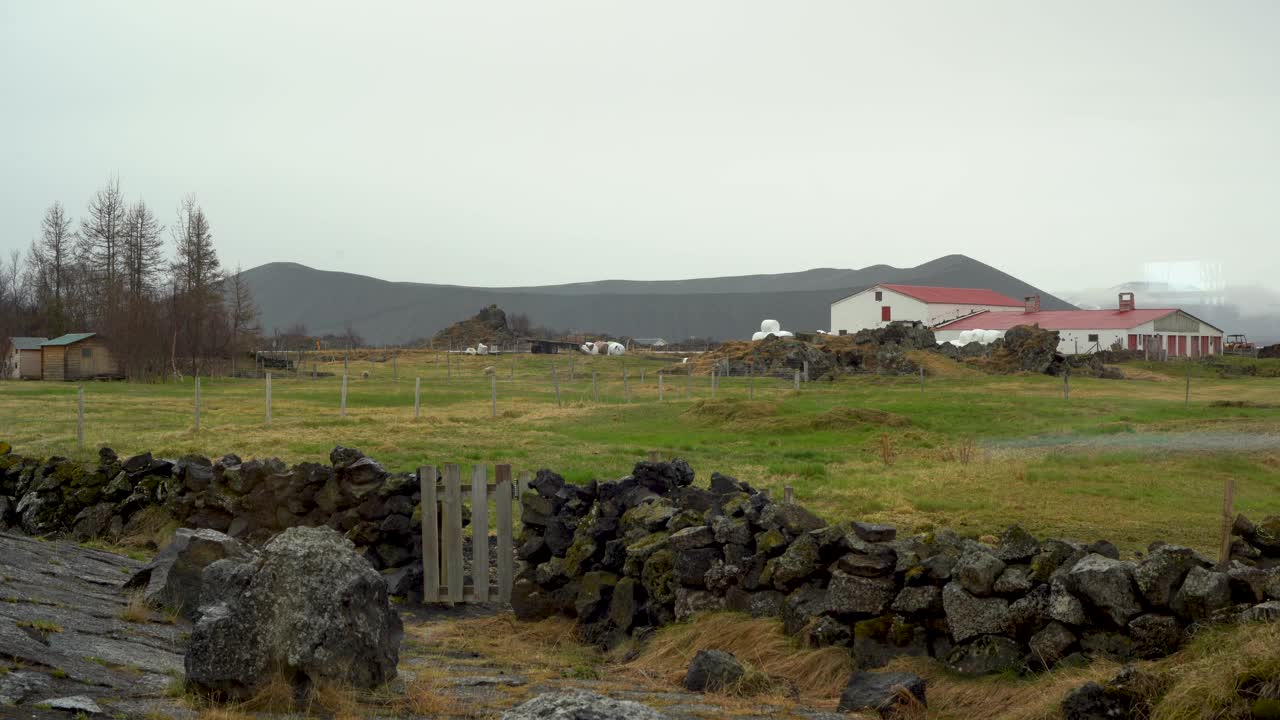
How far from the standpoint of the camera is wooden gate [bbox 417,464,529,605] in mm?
12688

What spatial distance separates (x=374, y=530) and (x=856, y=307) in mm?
115744

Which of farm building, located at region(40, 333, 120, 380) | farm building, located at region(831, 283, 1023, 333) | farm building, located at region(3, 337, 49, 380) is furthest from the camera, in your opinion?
farm building, located at region(831, 283, 1023, 333)

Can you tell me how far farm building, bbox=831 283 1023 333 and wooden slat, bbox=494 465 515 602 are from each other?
108240mm

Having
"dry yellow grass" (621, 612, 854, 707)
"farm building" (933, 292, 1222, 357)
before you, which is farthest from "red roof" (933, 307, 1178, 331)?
"dry yellow grass" (621, 612, 854, 707)

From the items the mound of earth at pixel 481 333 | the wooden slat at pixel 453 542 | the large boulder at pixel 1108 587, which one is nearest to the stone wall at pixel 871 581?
the large boulder at pixel 1108 587

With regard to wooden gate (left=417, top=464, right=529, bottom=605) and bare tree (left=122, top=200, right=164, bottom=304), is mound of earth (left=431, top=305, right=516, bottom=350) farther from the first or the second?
wooden gate (left=417, top=464, right=529, bottom=605)

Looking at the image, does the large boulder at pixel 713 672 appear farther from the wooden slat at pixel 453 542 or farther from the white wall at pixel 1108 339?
the white wall at pixel 1108 339

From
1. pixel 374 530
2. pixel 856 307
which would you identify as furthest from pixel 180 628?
pixel 856 307

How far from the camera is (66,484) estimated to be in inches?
672

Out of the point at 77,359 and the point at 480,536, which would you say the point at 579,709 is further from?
the point at 77,359

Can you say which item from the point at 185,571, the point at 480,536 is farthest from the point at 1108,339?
the point at 185,571

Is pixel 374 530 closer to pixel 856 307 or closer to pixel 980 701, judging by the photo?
pixel 980 701

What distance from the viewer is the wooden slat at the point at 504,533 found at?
12.9 m

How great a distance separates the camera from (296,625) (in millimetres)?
7504
